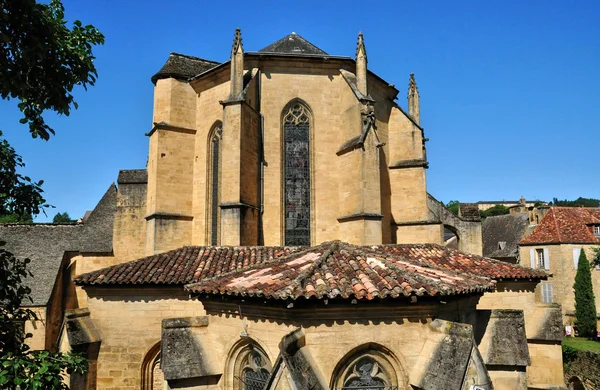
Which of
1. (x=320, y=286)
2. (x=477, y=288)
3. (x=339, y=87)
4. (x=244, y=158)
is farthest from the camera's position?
(x=339, y=87)

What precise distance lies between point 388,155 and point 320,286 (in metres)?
12.8

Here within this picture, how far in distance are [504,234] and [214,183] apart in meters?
34.7

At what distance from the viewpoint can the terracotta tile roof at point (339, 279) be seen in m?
6.58

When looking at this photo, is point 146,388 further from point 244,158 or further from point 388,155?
point 388,155

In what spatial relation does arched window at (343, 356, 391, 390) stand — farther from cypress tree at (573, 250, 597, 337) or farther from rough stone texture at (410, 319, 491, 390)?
cypress tree at (573, 250, 597, 337)

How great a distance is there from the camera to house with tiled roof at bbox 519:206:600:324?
1254 inches

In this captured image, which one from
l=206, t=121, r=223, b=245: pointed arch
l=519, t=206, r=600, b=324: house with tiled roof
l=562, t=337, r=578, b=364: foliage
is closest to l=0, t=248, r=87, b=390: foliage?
l=206, t=121, r=223, b=245: pointed arch

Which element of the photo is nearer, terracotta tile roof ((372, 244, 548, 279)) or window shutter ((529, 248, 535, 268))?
terracotta tile roof ((372, 244, 548, 279))

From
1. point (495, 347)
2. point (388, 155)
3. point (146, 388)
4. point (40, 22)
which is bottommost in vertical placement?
point (146, 388)

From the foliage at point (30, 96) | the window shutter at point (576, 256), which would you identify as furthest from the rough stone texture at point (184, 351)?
the window shutter at point (576, 256)

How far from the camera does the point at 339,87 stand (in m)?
16.5

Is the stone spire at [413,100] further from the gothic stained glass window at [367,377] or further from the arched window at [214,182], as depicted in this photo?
the gothic stained glass window at [367,377]

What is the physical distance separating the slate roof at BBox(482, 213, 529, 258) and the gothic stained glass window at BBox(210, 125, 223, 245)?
98.4ft

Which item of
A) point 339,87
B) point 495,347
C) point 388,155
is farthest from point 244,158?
point 495,347
